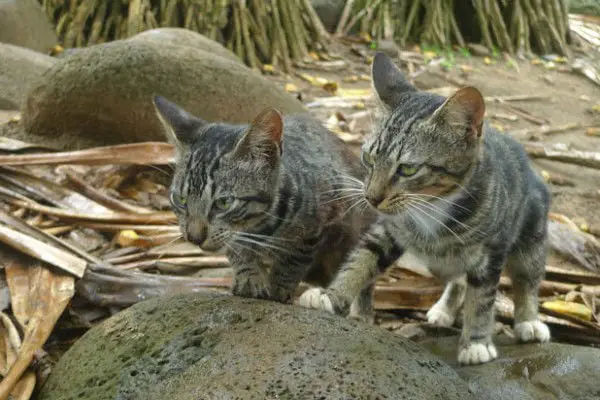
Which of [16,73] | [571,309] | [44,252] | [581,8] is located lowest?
[581,8]

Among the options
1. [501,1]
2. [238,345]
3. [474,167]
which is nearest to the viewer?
[238,345]

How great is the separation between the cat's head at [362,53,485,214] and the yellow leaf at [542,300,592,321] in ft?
4.78

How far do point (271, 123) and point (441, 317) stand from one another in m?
1.70

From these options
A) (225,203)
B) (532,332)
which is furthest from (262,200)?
(532,332)

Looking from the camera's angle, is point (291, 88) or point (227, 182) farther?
point (291, 88)

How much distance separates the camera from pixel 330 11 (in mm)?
12039

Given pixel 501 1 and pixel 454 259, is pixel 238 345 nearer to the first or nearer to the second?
pixel 454 259

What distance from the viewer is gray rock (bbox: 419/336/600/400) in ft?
10.9

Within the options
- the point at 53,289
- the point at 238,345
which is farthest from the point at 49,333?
the point at 238,345

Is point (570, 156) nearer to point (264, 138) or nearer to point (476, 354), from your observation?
point (476, 354)

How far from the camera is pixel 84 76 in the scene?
6.05 meters

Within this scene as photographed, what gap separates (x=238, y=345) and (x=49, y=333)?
3.95 feet

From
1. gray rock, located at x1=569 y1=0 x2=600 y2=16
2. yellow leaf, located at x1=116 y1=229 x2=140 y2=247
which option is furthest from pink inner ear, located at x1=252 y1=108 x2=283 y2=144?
gray rock, located at x1=569 y1=0 x2=600 y2=16

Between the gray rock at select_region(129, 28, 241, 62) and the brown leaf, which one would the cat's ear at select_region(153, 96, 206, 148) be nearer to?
the brown leaf
